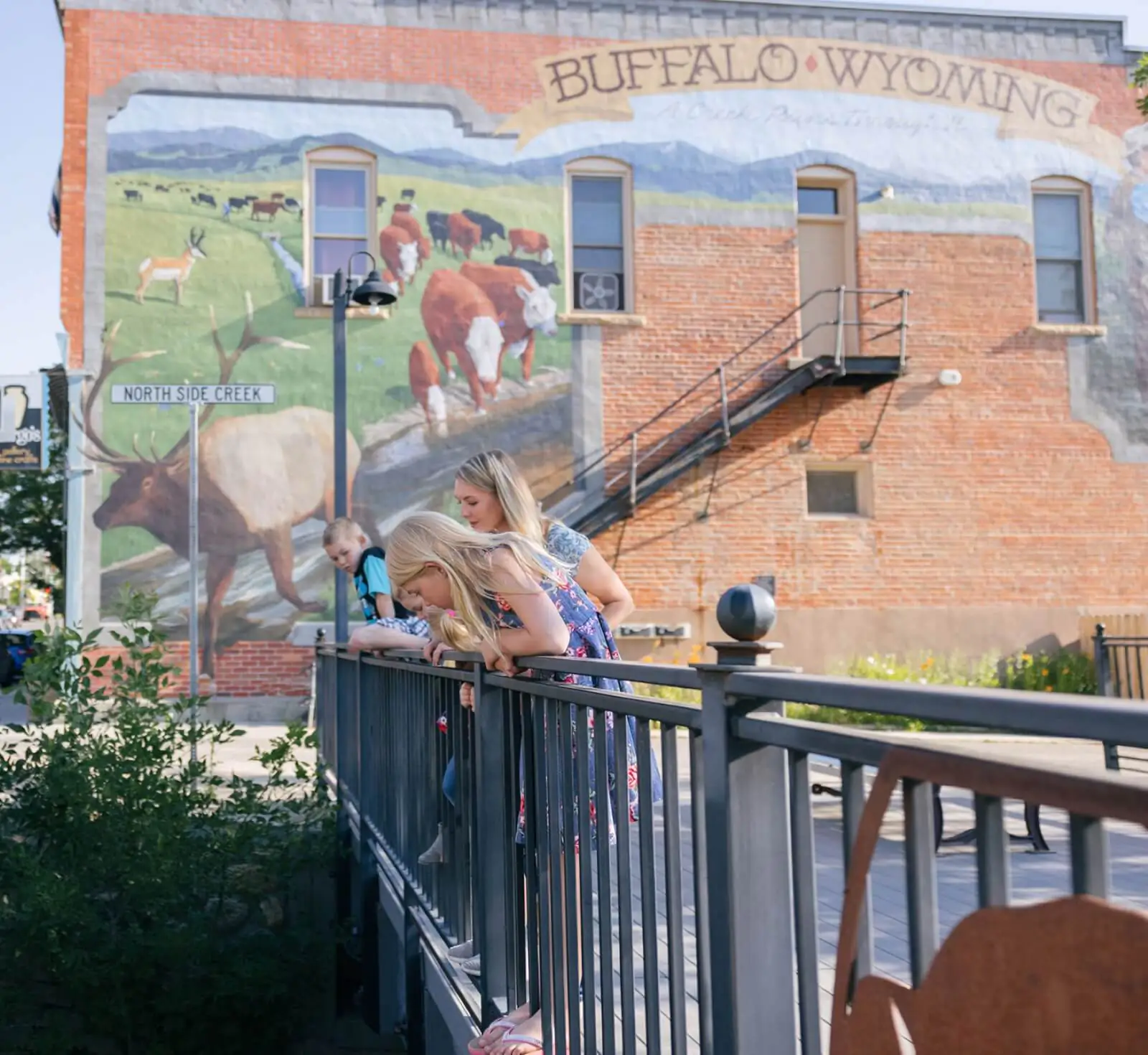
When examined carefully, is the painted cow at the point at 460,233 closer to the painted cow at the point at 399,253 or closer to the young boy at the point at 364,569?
the painted cow at the point at 399,253

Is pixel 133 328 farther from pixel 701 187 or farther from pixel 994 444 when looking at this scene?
pixel 994 444

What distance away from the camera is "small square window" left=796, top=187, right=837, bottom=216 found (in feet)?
60.0

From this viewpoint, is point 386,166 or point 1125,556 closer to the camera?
point 386,166

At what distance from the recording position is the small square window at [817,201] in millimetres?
18281

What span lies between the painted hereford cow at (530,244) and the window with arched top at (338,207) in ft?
6.37

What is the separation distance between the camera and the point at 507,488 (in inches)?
153

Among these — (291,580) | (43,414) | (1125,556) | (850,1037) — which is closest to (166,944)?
(850,1037)

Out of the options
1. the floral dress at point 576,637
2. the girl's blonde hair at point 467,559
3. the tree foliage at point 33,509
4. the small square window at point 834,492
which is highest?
the tree foliage at point 33,509

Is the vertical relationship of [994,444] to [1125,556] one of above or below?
above

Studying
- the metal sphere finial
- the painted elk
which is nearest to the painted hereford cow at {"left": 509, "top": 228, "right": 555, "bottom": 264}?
the painted elk

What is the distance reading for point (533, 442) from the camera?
16.9 metres

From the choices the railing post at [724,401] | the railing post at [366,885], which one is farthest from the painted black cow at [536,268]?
the railing post at [366,885]

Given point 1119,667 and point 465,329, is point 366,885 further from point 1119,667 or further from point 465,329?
point 465,329

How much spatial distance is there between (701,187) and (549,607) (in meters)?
15.6
